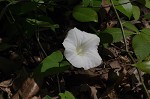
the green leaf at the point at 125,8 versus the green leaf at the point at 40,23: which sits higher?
the green leaf at the point at 125,8

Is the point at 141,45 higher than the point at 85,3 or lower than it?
lower

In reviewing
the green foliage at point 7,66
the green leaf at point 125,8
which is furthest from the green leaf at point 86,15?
the green foliage at point 7,66

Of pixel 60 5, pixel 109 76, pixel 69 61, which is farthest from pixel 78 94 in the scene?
pixel 60 5

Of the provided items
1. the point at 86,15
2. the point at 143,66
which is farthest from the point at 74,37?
the point at 143,66

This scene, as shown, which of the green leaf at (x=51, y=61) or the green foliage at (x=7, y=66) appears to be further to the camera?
the green foliage at (x=7, y=66)

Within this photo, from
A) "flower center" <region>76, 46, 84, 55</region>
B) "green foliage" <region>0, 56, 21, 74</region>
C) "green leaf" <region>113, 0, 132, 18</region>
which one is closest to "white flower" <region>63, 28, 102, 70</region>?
"flower center" <region>76, 46, 84, 55</region>

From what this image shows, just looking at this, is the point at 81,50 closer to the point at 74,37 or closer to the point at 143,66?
the point at 74,37

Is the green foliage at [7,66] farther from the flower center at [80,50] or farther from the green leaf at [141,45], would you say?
the green leaf at [141,45]

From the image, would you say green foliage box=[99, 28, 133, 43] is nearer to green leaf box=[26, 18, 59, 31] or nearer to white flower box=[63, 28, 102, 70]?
white flower box=[63, 28, 102, 70]
